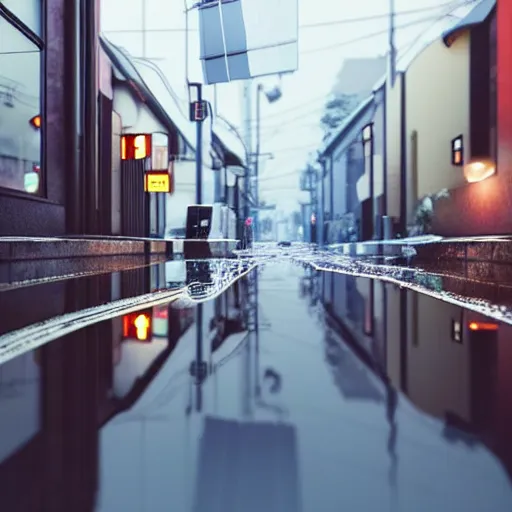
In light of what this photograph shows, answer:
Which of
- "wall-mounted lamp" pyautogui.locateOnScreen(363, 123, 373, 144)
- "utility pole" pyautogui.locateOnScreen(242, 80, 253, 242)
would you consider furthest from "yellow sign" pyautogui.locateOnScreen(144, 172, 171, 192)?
"wall-mounted lamp" pyautogui.locateOnScreen(363, 123, 373, 144)

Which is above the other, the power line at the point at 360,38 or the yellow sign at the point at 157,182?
the power line at the point at 360,38

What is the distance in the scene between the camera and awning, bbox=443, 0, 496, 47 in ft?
18.5

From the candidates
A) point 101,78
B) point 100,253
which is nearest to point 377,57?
point 101,78

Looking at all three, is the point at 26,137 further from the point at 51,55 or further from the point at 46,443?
the point at 46,443

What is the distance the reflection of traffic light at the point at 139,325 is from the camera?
1189 mm

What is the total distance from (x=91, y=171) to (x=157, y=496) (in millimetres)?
5161

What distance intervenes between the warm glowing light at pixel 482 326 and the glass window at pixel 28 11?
13.4 ft

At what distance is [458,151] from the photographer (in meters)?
6.29

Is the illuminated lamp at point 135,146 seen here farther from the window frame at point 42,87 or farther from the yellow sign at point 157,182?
the window frame at point 42,87

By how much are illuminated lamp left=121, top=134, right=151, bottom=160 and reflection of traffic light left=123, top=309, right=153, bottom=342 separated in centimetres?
567

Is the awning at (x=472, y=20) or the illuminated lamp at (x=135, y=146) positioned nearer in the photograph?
the awning at (x=472, y=20)

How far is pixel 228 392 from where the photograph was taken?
757 mm

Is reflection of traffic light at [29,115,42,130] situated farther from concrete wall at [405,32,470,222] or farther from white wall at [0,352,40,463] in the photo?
concrete wall at [405,32,470,222]

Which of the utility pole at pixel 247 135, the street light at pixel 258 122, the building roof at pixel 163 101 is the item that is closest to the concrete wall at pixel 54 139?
the building roof at pixel 163 101
